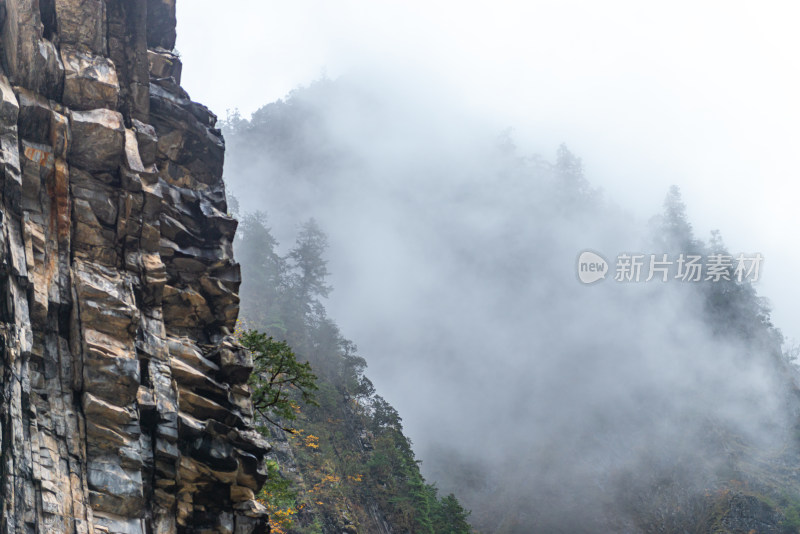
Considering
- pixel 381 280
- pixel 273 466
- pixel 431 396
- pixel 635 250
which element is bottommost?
pixel 273 466

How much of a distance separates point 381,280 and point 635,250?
37.1 metres

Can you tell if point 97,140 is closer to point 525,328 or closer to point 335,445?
point 335,445

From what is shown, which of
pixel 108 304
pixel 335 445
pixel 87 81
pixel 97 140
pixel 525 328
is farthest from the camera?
pixel 525 328

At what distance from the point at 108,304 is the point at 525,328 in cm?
7142

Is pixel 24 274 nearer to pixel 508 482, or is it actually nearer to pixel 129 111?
pixel 129 111

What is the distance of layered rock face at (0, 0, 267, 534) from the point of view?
988cm

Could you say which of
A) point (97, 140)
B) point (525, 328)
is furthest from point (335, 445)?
point (525, 328)

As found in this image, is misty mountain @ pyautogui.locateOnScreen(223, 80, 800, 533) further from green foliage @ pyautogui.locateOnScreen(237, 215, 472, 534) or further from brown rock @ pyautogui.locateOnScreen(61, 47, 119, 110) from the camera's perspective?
brown rock @ pyautogui.locateOnScreen(61, 47, 119, 110)

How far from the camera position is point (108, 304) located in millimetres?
11742

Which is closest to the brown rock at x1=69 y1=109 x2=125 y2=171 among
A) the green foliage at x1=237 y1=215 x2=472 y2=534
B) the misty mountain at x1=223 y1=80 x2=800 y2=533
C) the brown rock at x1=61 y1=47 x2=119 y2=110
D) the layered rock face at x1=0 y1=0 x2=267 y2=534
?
the layered rock face at x1=0 y1=0 x2=267 y2=534

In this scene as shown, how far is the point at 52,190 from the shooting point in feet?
38.8

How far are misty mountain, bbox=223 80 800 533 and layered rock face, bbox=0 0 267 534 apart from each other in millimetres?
36228

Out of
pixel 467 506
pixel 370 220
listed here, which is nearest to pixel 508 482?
pixel 467 506

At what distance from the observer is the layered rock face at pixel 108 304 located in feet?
32.4
